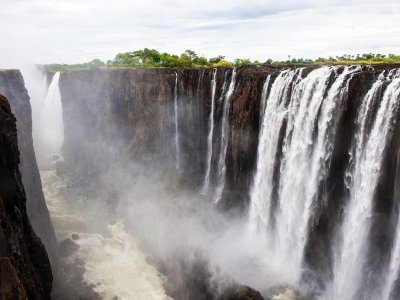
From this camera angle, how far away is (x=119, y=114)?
36281mm

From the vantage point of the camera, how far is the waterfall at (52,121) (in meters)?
44.3

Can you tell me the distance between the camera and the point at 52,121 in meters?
45.8

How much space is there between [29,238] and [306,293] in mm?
12985

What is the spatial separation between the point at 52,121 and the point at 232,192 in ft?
97.9

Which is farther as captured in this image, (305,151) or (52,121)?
(52,121)

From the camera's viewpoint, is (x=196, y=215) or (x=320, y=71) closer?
(x=320, y=71)

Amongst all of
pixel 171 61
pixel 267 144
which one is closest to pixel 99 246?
pixel 267 144

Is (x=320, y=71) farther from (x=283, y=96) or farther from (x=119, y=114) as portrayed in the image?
(x=119, y=114)

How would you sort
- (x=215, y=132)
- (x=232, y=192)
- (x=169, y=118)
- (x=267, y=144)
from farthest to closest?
1. (x=169, y=118)
2. (x=215, y=132)
3. (x=232, y=192)
4. (x=267, y=144)

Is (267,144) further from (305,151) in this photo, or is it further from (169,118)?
(169,118)

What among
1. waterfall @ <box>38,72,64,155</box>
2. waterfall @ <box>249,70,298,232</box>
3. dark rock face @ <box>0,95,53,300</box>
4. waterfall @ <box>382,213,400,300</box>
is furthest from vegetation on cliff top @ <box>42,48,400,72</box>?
dark rock face @ <box>0,95,53,300</box>

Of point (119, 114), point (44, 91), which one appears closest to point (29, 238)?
point (119, 114)

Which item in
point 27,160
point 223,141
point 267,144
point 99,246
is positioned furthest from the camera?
point 223,141

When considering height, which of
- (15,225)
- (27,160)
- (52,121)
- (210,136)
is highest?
(27,160)
